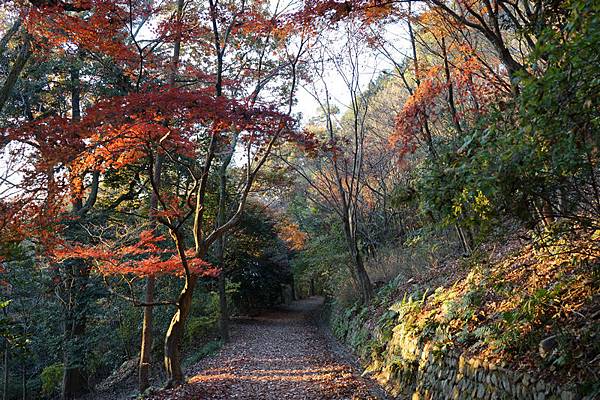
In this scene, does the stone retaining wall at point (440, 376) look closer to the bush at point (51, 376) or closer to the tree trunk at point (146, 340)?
the tree trunk at point (146, 340)

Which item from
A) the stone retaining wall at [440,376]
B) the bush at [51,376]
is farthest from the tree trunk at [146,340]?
the bush at [51,376]

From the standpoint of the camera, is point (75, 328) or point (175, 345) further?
point (75, 328)

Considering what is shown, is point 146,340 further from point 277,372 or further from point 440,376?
point 440,376

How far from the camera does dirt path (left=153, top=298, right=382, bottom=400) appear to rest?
7.70 metres

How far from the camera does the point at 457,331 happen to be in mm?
5785

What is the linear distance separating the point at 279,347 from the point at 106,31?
10632mm

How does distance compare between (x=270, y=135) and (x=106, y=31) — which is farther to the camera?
(x=270, y=135)

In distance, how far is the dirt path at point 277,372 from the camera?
25.3 feet

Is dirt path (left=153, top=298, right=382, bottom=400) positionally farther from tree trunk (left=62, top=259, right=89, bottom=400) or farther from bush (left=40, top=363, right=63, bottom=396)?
bush (left=40, top=363, right=63, bottom=396)

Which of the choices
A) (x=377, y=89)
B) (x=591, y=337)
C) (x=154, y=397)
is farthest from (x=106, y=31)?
(x=377, y=89)

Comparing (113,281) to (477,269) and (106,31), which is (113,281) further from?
(477,269)

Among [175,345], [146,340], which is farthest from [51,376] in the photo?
[175,345]

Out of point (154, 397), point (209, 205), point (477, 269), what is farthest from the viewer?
point (209, 205)

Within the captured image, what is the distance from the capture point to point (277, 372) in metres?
9.94
